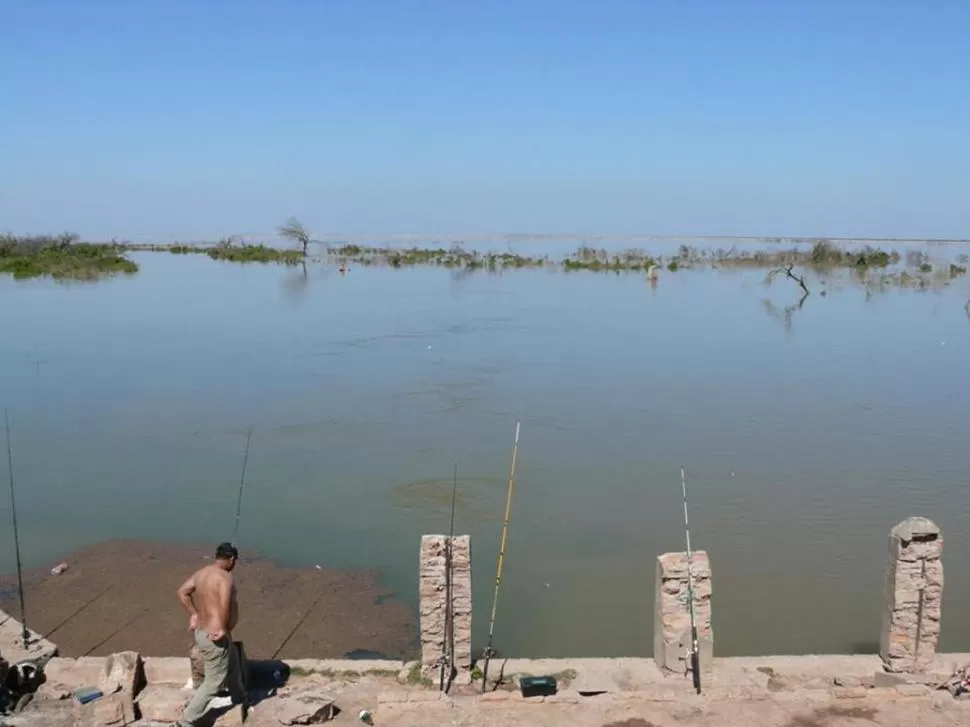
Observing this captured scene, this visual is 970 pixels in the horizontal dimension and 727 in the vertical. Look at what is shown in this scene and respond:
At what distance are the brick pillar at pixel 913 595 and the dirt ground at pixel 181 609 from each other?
4.59 m

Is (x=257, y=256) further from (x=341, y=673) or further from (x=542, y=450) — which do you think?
(x=341, y=673)

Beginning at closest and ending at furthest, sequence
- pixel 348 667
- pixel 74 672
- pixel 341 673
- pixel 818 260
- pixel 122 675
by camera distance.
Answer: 1. pixel 122 675
2. pixel 74 672
3. pixel 341 673
4. pixel 348 667
5. pixel 818 260

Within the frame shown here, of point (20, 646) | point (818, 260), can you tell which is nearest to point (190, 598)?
point (20, 646)

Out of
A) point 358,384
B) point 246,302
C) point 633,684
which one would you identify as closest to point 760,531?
point 633,684

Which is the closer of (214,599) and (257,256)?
(214,599)

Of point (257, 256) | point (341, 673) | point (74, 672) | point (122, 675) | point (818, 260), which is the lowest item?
point (341, 673)

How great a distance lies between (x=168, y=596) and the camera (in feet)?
35.0

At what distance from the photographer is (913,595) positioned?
7934 millimetres

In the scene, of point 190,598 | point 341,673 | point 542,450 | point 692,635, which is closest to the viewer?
point 190,598

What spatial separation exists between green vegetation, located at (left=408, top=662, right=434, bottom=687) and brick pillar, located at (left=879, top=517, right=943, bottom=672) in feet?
13.0

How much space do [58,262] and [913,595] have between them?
189 feet

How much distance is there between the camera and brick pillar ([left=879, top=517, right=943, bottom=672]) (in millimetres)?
7855

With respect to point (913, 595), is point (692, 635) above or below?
below

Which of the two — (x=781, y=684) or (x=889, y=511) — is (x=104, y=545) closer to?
(x=781, y=684)
